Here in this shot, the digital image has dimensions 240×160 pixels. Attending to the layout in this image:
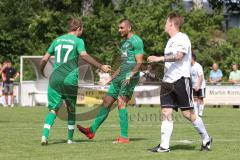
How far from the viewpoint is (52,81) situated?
13.2 metres

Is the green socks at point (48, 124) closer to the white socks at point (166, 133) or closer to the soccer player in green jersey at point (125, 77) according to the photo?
the soccer player in green jersey at point (125, 77)

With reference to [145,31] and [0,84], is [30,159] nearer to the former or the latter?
[0,84]

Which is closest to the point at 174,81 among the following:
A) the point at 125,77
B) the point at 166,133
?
the point at 166,133

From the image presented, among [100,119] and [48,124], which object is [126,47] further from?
[48,124]

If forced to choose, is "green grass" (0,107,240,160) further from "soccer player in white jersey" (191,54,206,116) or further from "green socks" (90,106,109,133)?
"soccer player in white jersey" (191,54,206,116)

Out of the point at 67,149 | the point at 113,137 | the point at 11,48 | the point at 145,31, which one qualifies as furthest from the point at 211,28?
the point at 67,149

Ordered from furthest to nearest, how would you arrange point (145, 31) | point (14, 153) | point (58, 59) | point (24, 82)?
point (145, 31) → point (24, 82) → point (58, 59) → point (14, 153)

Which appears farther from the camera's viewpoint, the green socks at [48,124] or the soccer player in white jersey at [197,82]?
the soccer player in white jersey at [197,82]

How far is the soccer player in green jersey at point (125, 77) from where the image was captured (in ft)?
44.6

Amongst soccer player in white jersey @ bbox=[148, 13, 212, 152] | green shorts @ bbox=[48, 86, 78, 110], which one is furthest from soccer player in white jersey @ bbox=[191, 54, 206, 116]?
soccer player in white jersey @ bbox=[148, 13, 212, 152]

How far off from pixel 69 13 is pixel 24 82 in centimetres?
1453

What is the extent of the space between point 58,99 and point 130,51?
1600 millimetres

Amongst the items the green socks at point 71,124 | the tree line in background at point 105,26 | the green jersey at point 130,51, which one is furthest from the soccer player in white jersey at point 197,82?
the tree line in background at point 105,26

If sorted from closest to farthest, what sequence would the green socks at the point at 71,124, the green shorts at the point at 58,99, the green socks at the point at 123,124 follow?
the green shorts at the point at 58,99
the green socks at the point at 71,124
the green socks at the point at 123,124
